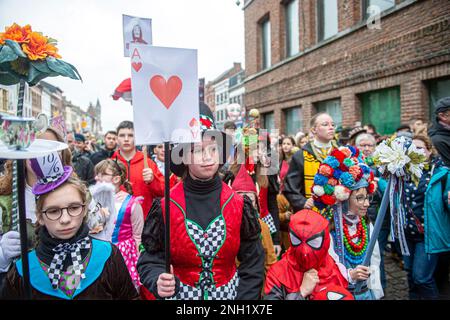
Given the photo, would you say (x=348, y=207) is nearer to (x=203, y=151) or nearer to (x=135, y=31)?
(x=203, y=151)

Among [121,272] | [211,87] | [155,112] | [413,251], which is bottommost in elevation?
[413,251]

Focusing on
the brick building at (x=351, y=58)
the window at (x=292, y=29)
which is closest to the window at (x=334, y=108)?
the brick building at (x=351, y=58)

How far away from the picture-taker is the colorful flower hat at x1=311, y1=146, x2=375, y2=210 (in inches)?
97.7

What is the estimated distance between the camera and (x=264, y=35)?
12.5 m

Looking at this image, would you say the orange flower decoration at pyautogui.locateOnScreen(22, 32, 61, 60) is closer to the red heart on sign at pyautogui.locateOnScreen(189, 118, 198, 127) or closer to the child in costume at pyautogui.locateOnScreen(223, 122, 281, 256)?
the red heart on sign at pyautogui.locateOnScreen(189, 118, 198, 127)

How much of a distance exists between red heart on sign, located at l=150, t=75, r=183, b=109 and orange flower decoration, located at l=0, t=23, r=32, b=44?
2.27 ft

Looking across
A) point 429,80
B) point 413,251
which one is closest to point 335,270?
point 413,251

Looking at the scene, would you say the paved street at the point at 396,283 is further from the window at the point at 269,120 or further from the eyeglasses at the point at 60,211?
the window at the point at 269,120

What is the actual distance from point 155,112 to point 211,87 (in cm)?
4645

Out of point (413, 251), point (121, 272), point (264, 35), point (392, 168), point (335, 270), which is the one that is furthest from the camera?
point (264, 35)

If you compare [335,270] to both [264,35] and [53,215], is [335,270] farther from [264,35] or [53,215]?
[264,35]

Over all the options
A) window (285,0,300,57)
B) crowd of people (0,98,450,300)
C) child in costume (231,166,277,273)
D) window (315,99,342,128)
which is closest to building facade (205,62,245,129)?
window (285,0,300,57)

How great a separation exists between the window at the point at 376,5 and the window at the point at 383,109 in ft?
5.24

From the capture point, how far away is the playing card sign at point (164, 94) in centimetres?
162
